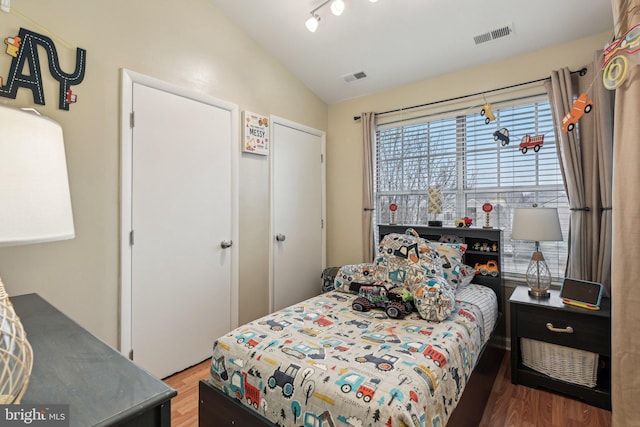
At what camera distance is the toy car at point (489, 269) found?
2.68 m

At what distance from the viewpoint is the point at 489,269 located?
2.71m

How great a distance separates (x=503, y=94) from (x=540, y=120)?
389 millimetres

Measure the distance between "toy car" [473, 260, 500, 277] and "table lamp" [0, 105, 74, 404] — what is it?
291 centimetres

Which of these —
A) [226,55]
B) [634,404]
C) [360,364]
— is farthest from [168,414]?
[226,55]

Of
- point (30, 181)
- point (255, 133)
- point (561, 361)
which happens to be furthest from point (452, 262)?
point (30, 181)

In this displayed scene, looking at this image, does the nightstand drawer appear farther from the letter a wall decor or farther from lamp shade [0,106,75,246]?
the letter a wall decor

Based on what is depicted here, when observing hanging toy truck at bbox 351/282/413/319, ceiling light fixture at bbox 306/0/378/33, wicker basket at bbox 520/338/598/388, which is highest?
ceiling light fixture at bbox 306/0/378/33

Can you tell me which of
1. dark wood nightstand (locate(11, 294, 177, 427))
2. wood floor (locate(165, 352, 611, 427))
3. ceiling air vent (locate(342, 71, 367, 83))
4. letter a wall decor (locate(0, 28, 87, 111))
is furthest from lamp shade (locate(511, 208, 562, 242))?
letter a wall decor (locate(0, 28, 87, 111))

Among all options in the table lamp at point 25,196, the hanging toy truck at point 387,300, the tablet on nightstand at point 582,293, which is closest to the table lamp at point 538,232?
the tablet on nightstand at point 582,293

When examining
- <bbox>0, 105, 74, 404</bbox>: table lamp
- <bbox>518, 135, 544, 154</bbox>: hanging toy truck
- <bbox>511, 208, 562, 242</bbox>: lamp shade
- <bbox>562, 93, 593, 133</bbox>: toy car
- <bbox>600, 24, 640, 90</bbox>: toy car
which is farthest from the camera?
<bbox>518, 135, 544, 154</bbox>: hanging toy truck

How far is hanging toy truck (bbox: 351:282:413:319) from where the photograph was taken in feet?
6.39

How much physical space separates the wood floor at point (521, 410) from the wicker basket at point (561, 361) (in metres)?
0.14

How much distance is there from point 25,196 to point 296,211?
2.81 meters

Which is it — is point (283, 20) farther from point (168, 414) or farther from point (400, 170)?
point (168, 414)
